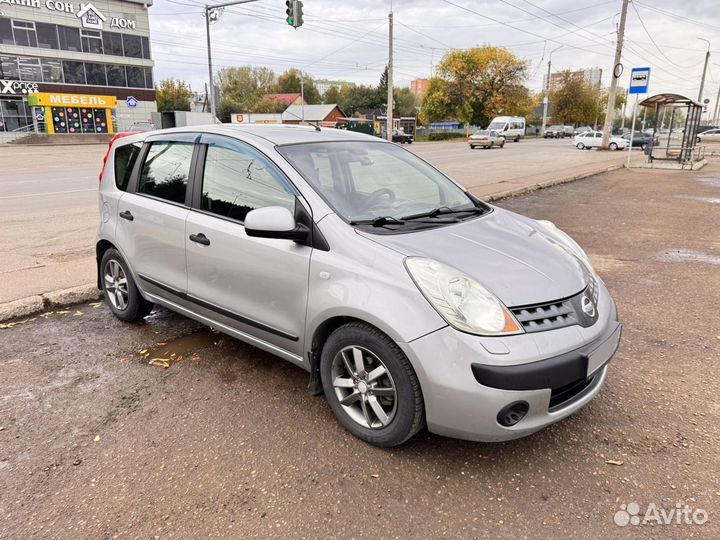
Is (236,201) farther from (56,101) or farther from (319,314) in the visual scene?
(56,101)

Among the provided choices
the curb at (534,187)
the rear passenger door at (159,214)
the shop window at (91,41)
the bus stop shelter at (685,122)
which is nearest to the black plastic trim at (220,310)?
the rear passenger door at (159,214)

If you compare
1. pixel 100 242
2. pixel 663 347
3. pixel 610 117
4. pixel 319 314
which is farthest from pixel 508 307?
pixel 610 117

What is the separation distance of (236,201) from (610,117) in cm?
3741

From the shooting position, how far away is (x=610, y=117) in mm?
35250

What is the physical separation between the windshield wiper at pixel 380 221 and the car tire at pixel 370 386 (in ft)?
2.05

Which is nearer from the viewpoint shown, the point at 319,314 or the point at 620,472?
the point at 620,472

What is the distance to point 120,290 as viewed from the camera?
4.56 m

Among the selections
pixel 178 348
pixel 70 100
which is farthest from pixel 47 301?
pixel 70 100

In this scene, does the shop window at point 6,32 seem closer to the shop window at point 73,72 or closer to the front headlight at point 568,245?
the shop window at point 73,72

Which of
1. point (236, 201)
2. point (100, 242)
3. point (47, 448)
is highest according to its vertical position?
point (236, 201)

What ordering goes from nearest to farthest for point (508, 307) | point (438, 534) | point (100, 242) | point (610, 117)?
1. point (438, 534)
2. point (508, 307)
3. point (100, 242)
4. point (610, 117)

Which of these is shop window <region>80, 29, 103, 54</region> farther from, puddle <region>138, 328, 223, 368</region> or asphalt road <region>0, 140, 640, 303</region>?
puddle <region>138, 328, 223, 368</region>

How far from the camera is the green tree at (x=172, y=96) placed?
253 feet

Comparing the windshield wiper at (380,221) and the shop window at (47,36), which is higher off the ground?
the shop window at (47,36)
